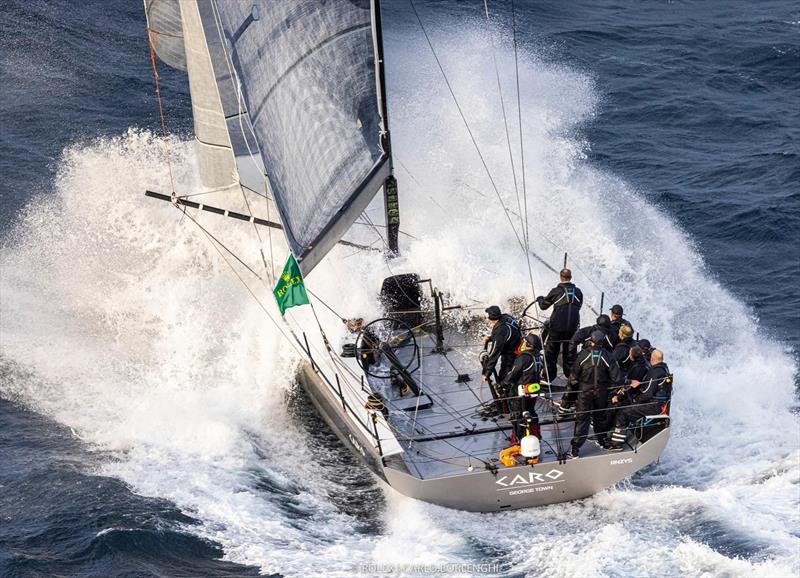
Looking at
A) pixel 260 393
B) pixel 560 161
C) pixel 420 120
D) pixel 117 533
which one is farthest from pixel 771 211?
pixel 117 533

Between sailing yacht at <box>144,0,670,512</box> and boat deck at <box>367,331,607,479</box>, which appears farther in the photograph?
boat deck at <box>367,331,607,479</box>

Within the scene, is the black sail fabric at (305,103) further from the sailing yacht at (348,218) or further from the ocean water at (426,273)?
the ocean water at (426,273)

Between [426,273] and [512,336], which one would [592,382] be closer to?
[512,336]

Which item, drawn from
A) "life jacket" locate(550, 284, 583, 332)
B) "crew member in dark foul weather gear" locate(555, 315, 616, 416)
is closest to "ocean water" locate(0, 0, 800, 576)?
"crew member in dark foul weather gear" locate(555, 315, 616, 416)

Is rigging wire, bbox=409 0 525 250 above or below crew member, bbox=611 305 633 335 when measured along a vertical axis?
above

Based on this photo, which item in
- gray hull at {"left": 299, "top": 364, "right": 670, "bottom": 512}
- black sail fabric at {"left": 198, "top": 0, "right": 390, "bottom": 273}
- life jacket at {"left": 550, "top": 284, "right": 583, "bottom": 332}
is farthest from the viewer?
life jacket at {"left": 550, "top": 284, "right": 583, "bottom": 332}

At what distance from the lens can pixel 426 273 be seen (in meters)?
17.1

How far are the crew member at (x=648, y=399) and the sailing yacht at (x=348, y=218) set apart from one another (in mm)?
134

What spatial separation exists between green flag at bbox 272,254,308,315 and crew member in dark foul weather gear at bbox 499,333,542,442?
262cm

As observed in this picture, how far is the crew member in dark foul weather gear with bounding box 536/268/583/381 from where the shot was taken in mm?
14766

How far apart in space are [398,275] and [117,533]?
572 cm

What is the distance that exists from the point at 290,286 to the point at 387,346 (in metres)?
2.25

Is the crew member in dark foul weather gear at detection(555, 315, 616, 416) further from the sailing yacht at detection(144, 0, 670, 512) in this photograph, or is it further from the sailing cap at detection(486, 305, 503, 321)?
the sailing cap at detection(486, 305, 503, 321)

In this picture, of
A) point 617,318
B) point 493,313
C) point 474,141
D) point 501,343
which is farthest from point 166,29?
point 617,318
